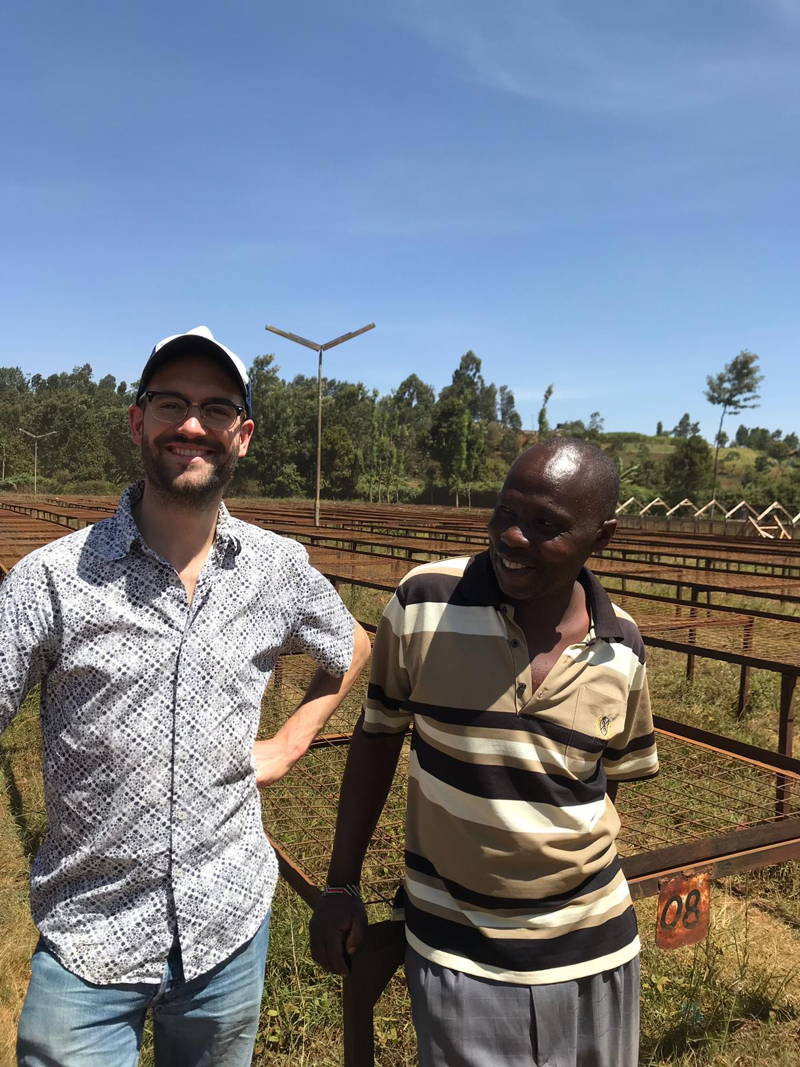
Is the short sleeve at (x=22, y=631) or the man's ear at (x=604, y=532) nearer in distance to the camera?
the short sleeve at (x=22, y=631)

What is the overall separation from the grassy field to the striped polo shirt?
3.98 feet

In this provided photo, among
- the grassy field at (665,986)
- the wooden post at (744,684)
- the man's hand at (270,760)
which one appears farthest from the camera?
the wooden post at (744,684)

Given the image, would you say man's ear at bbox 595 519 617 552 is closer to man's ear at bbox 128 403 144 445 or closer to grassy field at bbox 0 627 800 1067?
man's ear at bbox 128 403 144 445

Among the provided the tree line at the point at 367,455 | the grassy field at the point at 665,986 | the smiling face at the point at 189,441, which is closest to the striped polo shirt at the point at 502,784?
the smiling face at the point at 189,441

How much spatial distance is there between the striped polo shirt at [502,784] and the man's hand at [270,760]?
37cm

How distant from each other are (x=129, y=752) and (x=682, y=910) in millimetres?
1200

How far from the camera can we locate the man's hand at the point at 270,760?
5.24 feet

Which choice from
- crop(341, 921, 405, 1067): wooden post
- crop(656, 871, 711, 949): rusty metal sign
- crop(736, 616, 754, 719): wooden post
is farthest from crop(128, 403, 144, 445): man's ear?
crop(736, 616, 754, 719): wooden post

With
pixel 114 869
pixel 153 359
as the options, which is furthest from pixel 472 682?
pixel 153 359

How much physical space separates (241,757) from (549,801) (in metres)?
0.55

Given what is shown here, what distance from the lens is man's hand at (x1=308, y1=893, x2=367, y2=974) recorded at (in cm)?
134

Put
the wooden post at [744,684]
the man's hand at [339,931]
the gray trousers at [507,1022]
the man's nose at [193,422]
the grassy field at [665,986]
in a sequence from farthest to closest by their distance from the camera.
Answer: the wooden post at [744,684] → the grassy field at [665,986] → the man's nose at [193,422] → the man's hand at [339,931] → the gray trousers at [507,1022]

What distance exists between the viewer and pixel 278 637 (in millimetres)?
1562

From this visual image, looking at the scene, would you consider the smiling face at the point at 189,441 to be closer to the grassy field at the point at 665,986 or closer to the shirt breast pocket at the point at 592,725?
the shirt breast pocket at the point at 592,725
